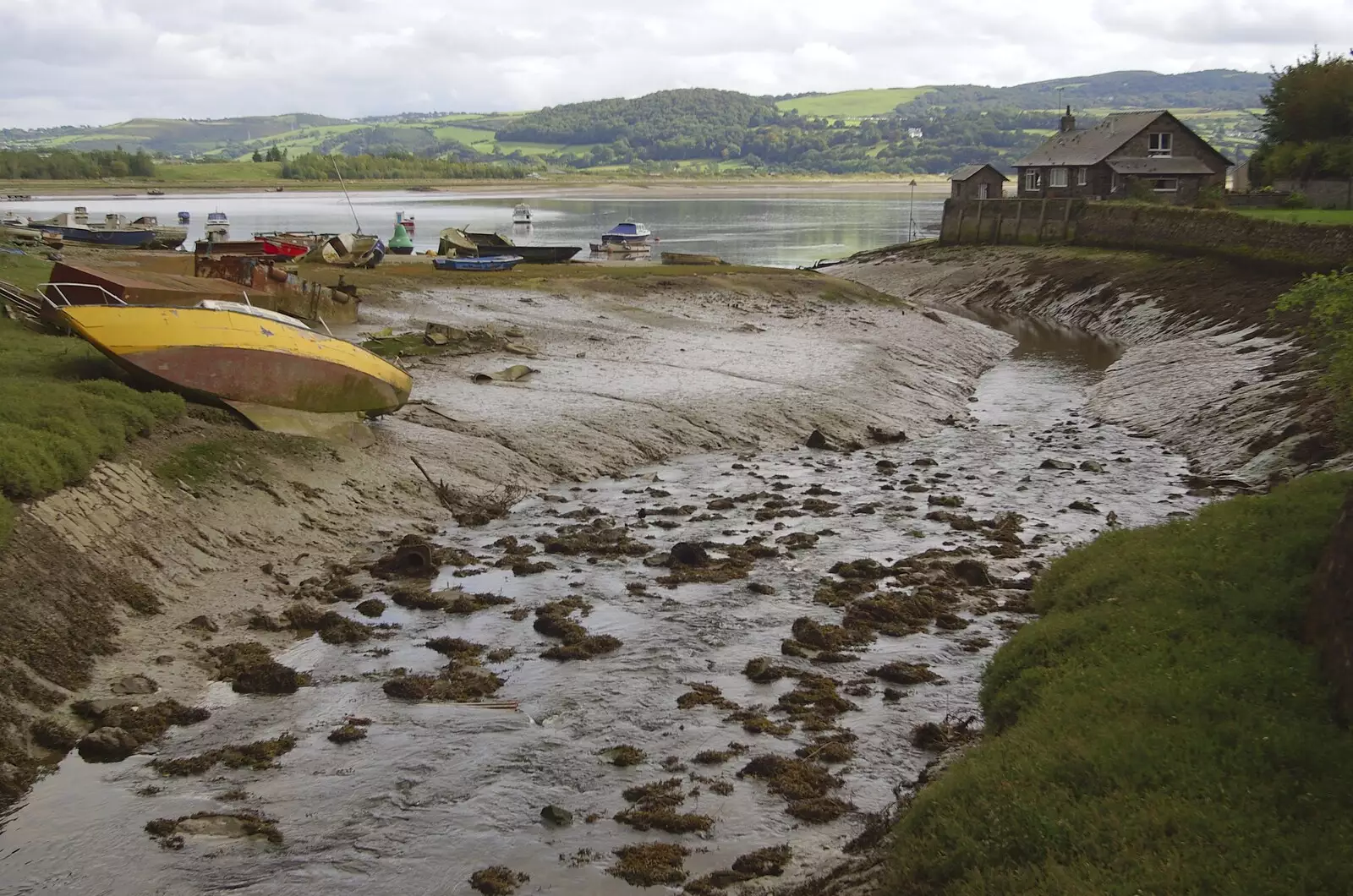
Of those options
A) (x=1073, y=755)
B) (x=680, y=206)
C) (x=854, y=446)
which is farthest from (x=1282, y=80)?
(x=680, y=206)

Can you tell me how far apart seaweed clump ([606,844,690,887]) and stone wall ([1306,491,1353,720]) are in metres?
5.97

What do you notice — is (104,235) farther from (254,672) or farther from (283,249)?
(254,672)

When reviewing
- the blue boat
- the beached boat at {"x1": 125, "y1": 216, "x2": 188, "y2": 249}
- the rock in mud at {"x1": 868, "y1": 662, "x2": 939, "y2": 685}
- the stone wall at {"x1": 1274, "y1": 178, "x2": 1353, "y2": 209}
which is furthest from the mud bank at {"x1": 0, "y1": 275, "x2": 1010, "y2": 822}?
the beached boat at {"x1": 125, "y1": 216, "x2": 188, "y2": 249}

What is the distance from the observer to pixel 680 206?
18588 cm

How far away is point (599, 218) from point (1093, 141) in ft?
244

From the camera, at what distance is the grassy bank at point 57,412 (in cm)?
1783

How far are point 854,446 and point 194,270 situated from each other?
61.3 feet

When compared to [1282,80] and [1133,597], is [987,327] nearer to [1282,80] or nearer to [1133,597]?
[1282,80]

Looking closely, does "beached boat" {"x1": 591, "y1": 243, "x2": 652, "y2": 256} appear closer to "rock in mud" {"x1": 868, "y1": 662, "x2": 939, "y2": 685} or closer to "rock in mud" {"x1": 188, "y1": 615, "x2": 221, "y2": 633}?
"rock in mud" {"x1": 188, "y1": 615, "x2": 221, "y2": 633}

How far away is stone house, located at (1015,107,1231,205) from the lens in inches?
3103

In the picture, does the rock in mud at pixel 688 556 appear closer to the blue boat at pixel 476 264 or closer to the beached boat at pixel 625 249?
the blue boat at pixel 476 264

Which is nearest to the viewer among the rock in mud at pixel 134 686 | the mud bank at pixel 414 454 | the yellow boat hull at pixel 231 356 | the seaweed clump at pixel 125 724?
the seaweed clump at pixel 125 724

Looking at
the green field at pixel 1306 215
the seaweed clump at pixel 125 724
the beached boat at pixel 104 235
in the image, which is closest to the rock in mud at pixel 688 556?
the seaweed clump at pixel 125 724

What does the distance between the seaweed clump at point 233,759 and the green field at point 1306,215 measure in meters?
48.3
